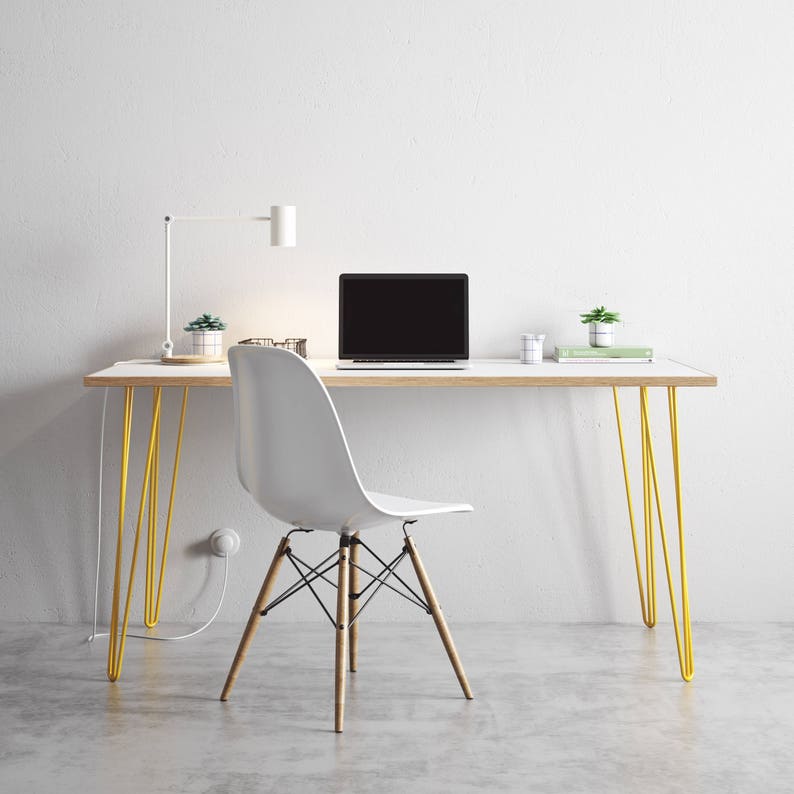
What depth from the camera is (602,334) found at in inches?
116

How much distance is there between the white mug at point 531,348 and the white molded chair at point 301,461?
0.63 metres

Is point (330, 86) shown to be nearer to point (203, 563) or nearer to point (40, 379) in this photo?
point (40, 379)

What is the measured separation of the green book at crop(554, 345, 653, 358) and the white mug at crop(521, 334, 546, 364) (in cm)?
6

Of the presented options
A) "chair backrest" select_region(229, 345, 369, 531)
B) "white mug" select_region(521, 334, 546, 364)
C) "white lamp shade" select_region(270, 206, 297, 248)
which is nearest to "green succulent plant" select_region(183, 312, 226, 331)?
"white lamp shade" select_region(270, 206, 297, 248)

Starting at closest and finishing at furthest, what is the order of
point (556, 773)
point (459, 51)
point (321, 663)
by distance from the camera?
point (556, 773) < point (321, 663) < point (459, 51)

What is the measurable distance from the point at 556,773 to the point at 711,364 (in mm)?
1434

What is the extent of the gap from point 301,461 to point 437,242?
1.02 meters

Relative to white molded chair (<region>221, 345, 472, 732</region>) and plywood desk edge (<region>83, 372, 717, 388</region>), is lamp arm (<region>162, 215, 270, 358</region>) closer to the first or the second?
plywood desk edge (<region>83, 372, 717, 388</region>)

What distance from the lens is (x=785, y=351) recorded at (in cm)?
308

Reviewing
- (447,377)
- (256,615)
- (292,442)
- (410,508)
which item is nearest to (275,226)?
(447,377)

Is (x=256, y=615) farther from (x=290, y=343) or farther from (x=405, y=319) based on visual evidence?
(x=405, y=319)

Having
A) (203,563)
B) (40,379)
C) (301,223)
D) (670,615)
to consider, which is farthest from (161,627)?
(670,615)

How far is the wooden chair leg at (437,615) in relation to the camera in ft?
7.84

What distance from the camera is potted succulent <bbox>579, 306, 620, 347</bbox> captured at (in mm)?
2936
